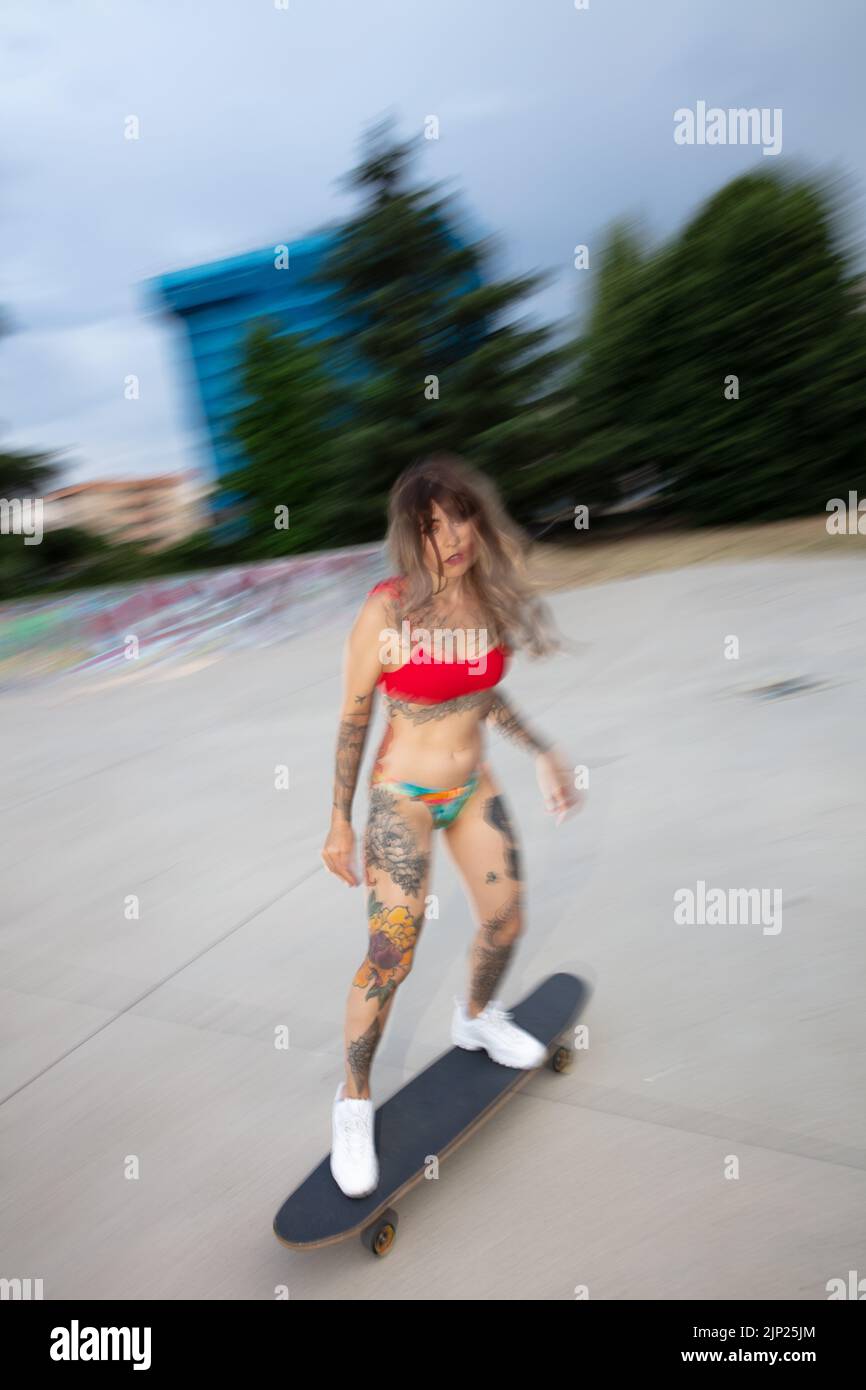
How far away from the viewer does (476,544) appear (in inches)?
105

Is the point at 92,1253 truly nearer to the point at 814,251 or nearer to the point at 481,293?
the point at 481,293

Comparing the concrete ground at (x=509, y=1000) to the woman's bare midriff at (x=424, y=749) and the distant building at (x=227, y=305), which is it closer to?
the woman's bare midriff at (x=424, y=749)

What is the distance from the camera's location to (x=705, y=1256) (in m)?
2.51

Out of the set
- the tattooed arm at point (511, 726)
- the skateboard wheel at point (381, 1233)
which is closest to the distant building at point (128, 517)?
the tattooed arm at point (511, 726)

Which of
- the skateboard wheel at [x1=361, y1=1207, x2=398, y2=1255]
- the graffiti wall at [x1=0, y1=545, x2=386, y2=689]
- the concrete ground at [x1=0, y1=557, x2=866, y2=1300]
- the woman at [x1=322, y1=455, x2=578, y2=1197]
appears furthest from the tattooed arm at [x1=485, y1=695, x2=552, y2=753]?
the graffiti wall at [x1=0, y1=545, x2=386, y2=689]

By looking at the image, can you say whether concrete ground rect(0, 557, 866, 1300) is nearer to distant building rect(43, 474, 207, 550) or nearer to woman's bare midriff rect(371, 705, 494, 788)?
woman's bare midriff rect(371, 705, 494, 788)

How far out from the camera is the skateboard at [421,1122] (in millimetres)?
2523

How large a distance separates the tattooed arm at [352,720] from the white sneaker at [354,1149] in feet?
2.02

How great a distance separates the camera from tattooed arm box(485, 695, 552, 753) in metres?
2.97

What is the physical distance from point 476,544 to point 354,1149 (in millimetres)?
1633

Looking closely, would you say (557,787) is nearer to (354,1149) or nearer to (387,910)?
(387,910)

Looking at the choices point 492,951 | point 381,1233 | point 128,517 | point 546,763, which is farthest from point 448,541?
point 128,517


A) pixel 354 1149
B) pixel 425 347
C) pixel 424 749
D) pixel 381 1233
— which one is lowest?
pixel 381 1233
